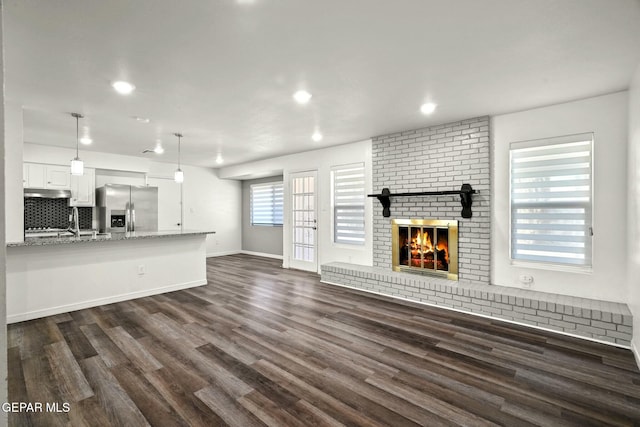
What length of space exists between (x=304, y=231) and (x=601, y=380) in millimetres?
4890

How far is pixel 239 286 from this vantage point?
5.13 metres

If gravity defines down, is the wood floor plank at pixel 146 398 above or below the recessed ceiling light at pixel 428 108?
below

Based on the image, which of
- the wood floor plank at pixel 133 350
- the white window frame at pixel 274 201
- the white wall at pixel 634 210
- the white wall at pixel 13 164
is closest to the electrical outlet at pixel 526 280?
the white wall at pixel 634 210

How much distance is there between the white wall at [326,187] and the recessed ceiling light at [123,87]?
3.47m

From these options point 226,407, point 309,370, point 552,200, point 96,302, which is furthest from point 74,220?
point 552,200

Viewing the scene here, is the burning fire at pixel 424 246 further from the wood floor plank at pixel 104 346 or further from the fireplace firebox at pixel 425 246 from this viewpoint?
the wood floor plank at pixel 104 346

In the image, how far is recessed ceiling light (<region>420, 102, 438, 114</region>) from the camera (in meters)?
3.57

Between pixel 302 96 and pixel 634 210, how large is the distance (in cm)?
332

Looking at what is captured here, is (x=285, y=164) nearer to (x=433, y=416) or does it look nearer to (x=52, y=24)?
(x=52, y=24)

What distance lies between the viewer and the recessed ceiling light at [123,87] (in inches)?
116

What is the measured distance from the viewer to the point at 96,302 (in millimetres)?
4129

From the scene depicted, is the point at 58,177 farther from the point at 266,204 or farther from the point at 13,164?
the point at 266,204

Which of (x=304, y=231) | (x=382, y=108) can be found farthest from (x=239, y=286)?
(x=382, y=108)

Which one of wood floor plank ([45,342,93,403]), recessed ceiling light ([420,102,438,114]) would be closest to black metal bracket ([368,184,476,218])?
recessed ceiling light ([420,102,438,114])
